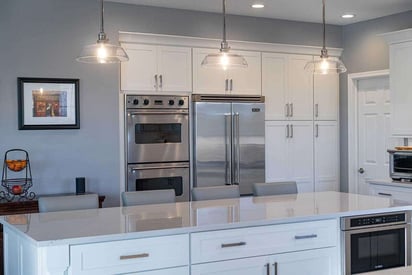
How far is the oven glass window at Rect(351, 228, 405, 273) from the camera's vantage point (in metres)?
3.40

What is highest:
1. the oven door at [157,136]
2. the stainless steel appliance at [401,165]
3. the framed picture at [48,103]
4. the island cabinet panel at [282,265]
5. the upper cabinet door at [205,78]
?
the upper cabinet door at [205,78]

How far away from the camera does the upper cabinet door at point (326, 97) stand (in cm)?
659

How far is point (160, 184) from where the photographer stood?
5559mm

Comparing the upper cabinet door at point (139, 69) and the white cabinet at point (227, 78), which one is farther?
the white cabinet at point (227, 78)

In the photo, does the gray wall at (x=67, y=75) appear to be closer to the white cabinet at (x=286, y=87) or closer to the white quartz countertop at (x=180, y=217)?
the white cabinet at (x=286, y=87)

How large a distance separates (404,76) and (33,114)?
3.77 metres

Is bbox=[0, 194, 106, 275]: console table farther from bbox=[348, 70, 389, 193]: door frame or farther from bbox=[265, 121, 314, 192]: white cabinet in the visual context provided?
bbox=[348, 70, 389, 193]: door frame

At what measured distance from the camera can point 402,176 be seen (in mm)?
5219

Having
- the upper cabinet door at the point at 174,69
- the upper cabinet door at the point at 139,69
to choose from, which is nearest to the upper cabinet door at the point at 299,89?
the upper cabinet door at the point at 174,69

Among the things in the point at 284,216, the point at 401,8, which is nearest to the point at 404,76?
the point at 401,8

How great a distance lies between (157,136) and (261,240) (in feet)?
8.72

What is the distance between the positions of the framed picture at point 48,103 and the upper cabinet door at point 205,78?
1.34 meters

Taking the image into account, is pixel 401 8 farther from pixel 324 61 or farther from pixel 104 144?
pixel 104 144

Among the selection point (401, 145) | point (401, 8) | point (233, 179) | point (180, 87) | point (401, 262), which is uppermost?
point (401, 8)
